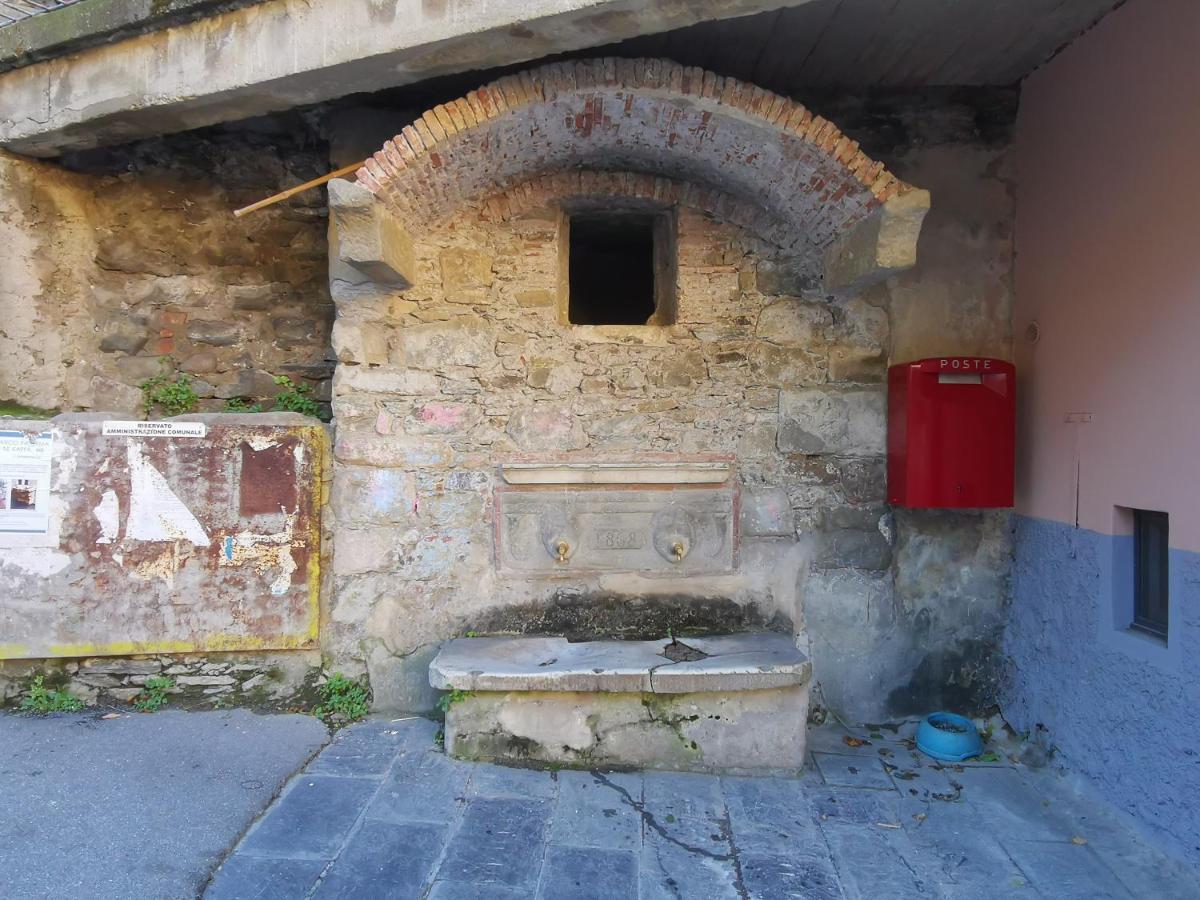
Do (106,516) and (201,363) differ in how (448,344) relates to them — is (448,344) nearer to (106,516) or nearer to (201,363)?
(201,363)

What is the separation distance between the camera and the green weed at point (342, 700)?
3.52m

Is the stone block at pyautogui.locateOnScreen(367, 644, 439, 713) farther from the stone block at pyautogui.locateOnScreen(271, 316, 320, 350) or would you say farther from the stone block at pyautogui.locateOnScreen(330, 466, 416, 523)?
the stone block at pyautogui.locateOnScreen(271, 316, 320, 350)

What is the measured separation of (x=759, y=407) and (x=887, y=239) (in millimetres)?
1039

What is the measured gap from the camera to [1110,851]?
105 inches

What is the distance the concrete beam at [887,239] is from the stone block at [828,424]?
662 mm

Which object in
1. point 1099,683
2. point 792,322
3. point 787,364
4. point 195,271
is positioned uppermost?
point 195,271

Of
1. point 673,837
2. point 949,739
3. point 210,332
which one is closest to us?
point 673,837

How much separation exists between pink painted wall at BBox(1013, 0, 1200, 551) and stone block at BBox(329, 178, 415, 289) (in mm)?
3136

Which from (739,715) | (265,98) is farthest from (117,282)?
(739,715)

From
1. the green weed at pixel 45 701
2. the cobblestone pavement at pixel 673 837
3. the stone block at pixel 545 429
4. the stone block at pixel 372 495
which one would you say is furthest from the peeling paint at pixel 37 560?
the stone block at pixel 545 429

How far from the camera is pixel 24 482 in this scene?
343 centimetres

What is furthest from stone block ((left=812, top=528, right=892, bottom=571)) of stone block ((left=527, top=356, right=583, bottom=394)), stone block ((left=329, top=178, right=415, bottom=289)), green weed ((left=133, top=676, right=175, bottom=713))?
green weed ((left=133, top=676, right=175, bottom=713))

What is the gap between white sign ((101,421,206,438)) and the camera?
11.4ft

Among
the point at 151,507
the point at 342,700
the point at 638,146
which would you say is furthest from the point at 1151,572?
the point at 151,507
